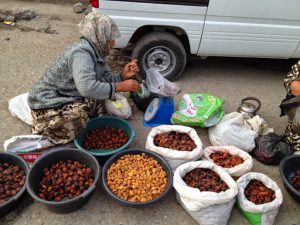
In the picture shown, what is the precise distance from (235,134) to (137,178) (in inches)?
46.1

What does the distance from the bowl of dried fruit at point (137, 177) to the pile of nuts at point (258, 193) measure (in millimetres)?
682

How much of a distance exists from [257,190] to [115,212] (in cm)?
123

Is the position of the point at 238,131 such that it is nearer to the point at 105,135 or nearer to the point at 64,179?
the point at 105,135

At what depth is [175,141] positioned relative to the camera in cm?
293

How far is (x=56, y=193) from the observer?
2488mm

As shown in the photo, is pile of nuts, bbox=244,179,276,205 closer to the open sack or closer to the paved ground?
the paved ground

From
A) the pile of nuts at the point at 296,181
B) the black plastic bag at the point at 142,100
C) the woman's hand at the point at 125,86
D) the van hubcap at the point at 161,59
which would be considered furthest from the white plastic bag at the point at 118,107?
the pile of nuts at the point at 296,181

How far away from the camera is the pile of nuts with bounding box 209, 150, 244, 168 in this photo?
9.34 ft

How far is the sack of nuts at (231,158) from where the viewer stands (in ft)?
9.05

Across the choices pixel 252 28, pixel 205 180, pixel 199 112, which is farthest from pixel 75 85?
pixel 252 28

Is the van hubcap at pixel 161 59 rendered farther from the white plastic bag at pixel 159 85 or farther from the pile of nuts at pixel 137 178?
the pile of nuts at pixel 137 178

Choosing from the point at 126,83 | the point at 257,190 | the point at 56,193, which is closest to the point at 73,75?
the point at 126,83

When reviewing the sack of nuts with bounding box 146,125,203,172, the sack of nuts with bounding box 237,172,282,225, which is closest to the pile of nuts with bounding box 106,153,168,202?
the sack of nuts with bounding box 146,125,203,172

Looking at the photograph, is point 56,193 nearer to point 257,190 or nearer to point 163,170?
point 163,170
